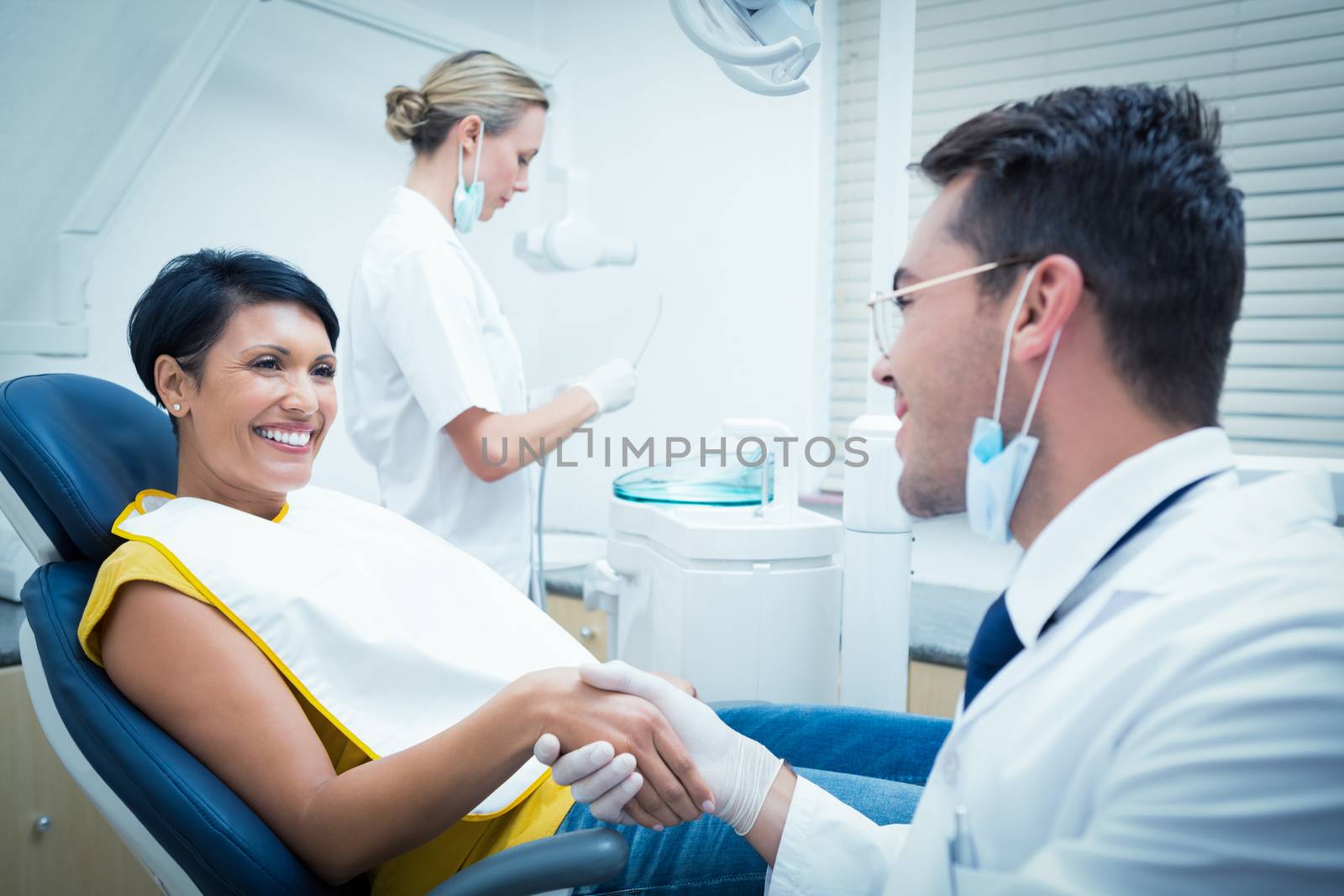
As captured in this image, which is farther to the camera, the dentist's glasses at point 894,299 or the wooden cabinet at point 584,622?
the wooden cabinet at point 584,622

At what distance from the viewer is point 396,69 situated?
2.27 meters

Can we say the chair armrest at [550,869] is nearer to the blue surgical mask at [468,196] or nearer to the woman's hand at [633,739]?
the woman's hand at [633,739]

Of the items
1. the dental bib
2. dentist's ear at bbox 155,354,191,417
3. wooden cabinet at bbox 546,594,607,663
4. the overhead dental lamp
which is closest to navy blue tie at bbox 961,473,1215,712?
the dental bib

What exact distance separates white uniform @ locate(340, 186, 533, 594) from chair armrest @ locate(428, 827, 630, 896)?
79 cm

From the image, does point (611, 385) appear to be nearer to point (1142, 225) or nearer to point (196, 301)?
point (196, 301)

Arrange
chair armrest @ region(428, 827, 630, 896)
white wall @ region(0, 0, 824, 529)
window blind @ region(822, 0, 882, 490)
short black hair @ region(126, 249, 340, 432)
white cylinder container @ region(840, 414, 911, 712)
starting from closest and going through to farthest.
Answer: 1. chair armrest @ region(428, 827, 630, 896)
2. short black hair @ region(126, 249, 340, 432)
3. white cylinder container @ region(840, 414, 911, 712)
4. white wall @ region(0, 0, 824, 529)
5. window blind @ region(822, 0, 882, 490)

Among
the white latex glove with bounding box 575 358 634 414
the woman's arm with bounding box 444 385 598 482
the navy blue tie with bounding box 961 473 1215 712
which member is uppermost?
the white latex glove with bounding box 575 358 634 414

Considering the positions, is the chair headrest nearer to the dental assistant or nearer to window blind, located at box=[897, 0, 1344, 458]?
the dental assistant

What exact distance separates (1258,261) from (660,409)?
139cm

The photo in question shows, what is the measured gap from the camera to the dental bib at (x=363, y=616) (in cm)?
100

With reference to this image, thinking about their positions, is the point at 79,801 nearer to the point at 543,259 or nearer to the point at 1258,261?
the point at 543,259

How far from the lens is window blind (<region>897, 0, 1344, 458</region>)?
5.98 ft

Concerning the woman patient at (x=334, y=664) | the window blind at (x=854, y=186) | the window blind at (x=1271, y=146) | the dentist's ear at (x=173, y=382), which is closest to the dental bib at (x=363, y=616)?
the woman patient at (x=334, y=664)

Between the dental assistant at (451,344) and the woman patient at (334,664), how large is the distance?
235 millimetres
